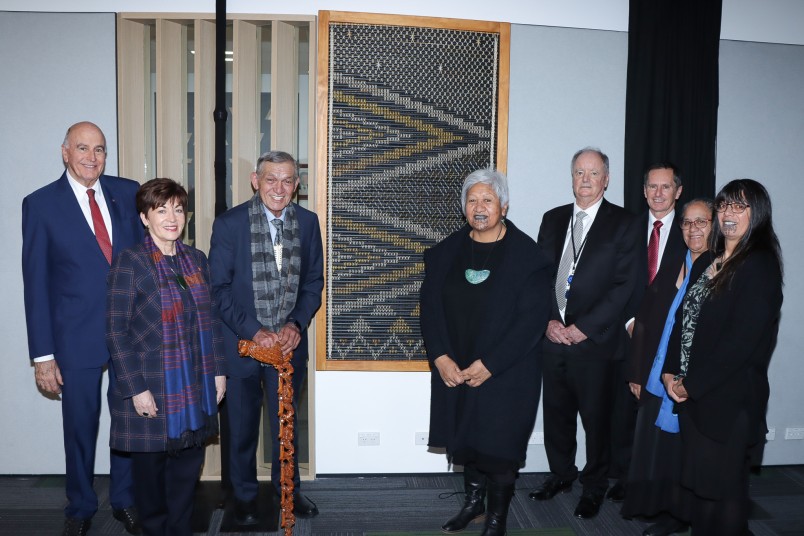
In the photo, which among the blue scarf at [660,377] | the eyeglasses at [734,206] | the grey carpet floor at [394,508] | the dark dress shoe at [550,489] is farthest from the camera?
the dark dress shoe at [550,489]

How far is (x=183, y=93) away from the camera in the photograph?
354 centimetres

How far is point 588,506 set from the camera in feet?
10.5

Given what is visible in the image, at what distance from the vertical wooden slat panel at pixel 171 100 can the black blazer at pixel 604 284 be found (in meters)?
2.17

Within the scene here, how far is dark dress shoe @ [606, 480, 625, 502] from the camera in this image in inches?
133

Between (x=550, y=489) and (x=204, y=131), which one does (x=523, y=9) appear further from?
(x=550, y=489)

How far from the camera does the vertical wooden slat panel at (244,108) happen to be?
136 inches

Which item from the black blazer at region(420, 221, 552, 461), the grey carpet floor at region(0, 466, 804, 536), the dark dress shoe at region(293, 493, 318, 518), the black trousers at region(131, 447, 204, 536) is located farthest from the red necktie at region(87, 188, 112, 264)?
the black blazer at region(420, 221, 552, 461)

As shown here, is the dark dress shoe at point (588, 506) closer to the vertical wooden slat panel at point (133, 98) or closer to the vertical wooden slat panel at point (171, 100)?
the vertical wooden slat panel at point (171, 100)

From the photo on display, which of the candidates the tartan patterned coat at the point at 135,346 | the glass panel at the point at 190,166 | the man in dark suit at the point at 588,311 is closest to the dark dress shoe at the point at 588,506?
the man in dark suit at the point at 588,311

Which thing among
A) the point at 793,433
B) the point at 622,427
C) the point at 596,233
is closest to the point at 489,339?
the point at 596,233

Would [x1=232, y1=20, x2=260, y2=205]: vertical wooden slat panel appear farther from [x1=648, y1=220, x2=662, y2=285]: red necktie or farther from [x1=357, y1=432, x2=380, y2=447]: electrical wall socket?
[x1=648, y1=220, x2=662, y2=285]: red necktie

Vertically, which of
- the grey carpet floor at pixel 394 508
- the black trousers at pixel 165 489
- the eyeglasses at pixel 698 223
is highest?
the eyeglasses at pixel 698 223

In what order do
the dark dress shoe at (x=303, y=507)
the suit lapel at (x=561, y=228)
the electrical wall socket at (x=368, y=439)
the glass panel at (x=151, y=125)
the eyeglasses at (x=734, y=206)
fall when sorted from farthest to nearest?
the electrical wall socket at (x=368, y=439) → the glass panel at (x=151, y=125) → the suit lapel at (x=561, y=228) → the dark dress shoe at (x=303, y=507) → the eyeglasses at (x=734, y=206)

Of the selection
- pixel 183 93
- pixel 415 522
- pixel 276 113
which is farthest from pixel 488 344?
pixel 183 93
